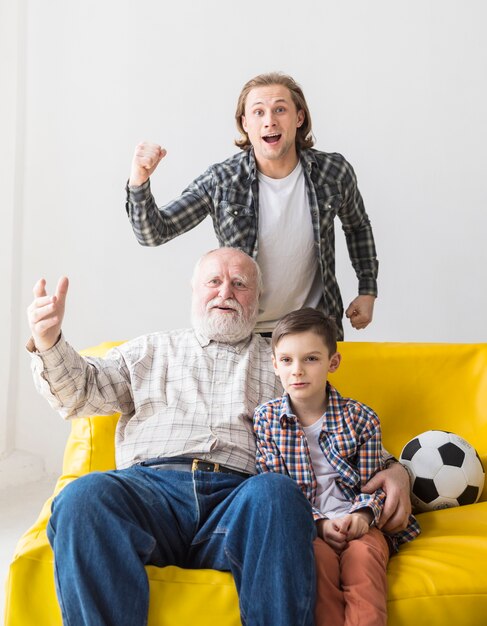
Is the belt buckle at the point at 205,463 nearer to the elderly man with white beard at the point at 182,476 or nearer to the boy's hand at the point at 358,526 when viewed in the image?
the elderly man with white beard at the point at 182,476

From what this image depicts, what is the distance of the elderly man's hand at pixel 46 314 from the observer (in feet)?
6.34

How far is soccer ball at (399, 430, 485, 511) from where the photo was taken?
7.47 feet

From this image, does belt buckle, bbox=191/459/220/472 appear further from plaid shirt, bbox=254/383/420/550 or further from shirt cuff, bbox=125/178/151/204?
shirt cuff, bbox=125/178/151/204

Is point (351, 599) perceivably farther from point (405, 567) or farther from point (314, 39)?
point (314, 39)

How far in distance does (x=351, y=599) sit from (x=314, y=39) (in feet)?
8.15

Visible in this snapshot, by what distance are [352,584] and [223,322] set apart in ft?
2.56

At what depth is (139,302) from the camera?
3.83m

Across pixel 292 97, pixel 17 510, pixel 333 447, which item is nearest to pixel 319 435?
pixel 333 447

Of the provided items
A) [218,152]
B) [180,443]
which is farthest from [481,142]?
[180,443]

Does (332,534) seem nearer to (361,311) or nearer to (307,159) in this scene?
(361,311)

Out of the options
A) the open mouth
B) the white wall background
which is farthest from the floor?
the open mouth

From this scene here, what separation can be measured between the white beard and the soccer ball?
1.85ft

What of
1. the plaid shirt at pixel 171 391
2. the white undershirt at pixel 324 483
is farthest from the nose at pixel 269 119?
the white undershirt at pixel 324 483

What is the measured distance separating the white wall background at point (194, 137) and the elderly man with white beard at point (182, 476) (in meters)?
1.36
